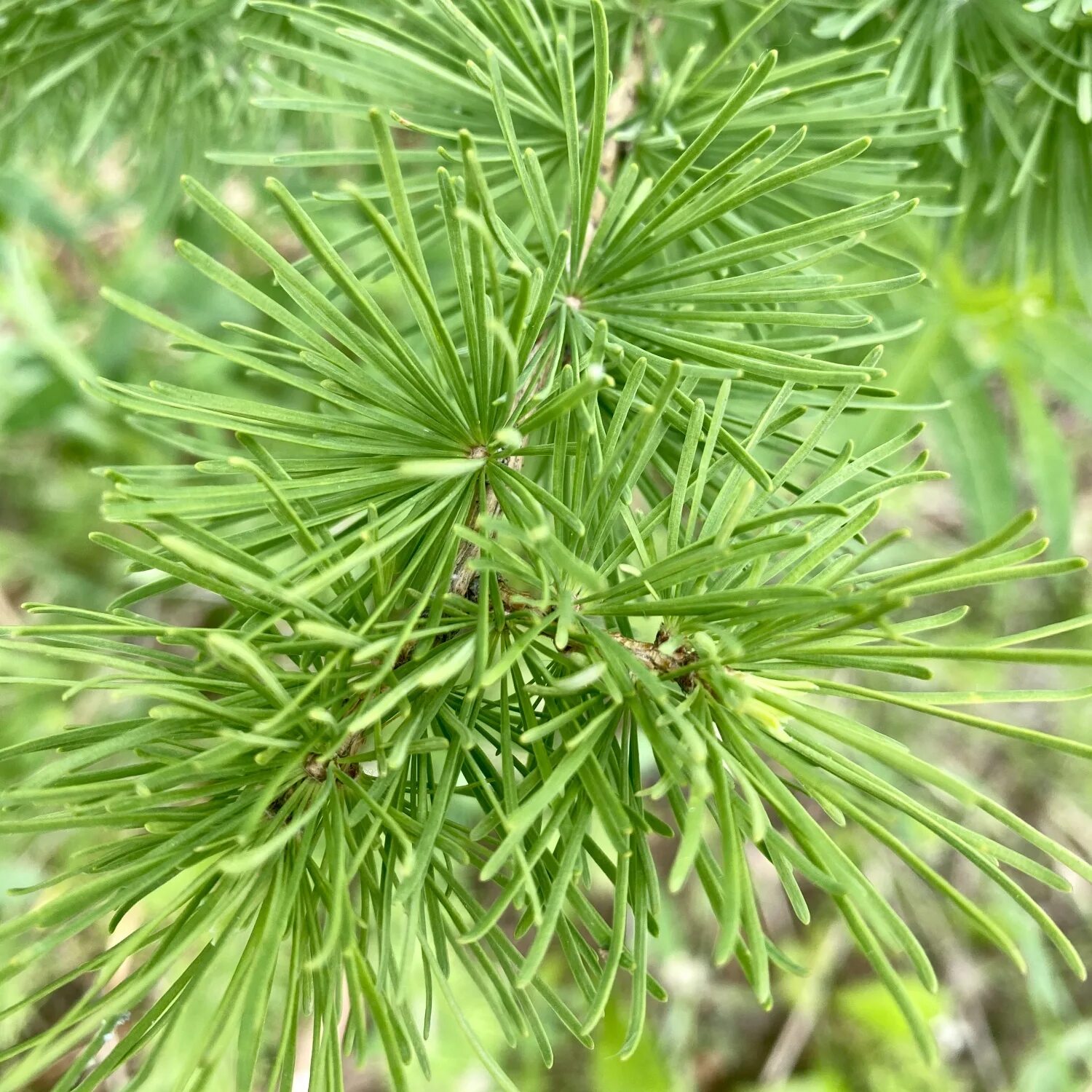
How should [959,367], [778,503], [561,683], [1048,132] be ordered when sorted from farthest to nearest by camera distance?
[959,367], [1048,132], [778,503], [561,683]

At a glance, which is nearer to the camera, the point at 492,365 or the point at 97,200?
the point at 492,365

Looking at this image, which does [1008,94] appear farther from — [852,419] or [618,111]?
[852,419]

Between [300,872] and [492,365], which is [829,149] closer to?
[492,365]

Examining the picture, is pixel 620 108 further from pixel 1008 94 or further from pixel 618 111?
pixel 1008 94

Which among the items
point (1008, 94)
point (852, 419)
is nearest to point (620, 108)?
point (1008, 94)

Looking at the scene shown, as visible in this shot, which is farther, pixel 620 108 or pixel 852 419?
pixel 852 419

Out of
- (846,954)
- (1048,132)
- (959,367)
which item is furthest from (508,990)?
(846,954)

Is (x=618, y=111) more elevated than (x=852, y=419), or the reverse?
(x=618, y=111)

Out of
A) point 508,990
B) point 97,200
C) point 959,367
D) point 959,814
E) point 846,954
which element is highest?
point 97,200
